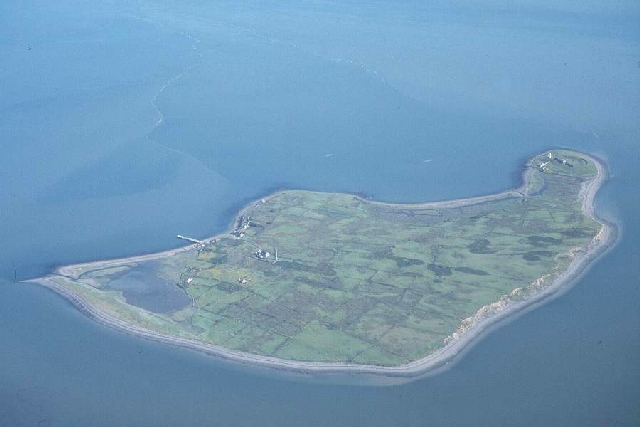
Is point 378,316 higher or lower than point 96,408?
higher

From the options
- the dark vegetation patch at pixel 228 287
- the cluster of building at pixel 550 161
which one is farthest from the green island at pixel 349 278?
the cluster of building at pixel 550 161

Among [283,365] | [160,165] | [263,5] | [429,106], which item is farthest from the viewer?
[263,5]

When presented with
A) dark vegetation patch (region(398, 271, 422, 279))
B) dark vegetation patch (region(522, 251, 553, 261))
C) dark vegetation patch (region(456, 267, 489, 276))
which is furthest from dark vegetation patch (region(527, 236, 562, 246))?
dark vegetation patch (region(398, 271, 422, 279))

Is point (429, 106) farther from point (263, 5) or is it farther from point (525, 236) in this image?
point (263, 5)

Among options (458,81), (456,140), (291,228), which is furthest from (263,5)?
(291,228)

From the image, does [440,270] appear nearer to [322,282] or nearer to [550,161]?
[322,282]

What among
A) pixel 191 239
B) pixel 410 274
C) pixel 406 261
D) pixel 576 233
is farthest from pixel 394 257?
pixel 191 239

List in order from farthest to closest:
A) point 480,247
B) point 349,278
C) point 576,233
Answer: point 576,233, point 480,247, point 349,278

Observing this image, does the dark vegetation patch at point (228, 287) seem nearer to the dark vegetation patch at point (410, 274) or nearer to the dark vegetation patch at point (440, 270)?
the dark vegetation patch at point (410, 274)

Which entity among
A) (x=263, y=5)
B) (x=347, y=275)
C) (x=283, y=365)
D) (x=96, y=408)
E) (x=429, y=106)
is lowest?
(x=96, y=408)
